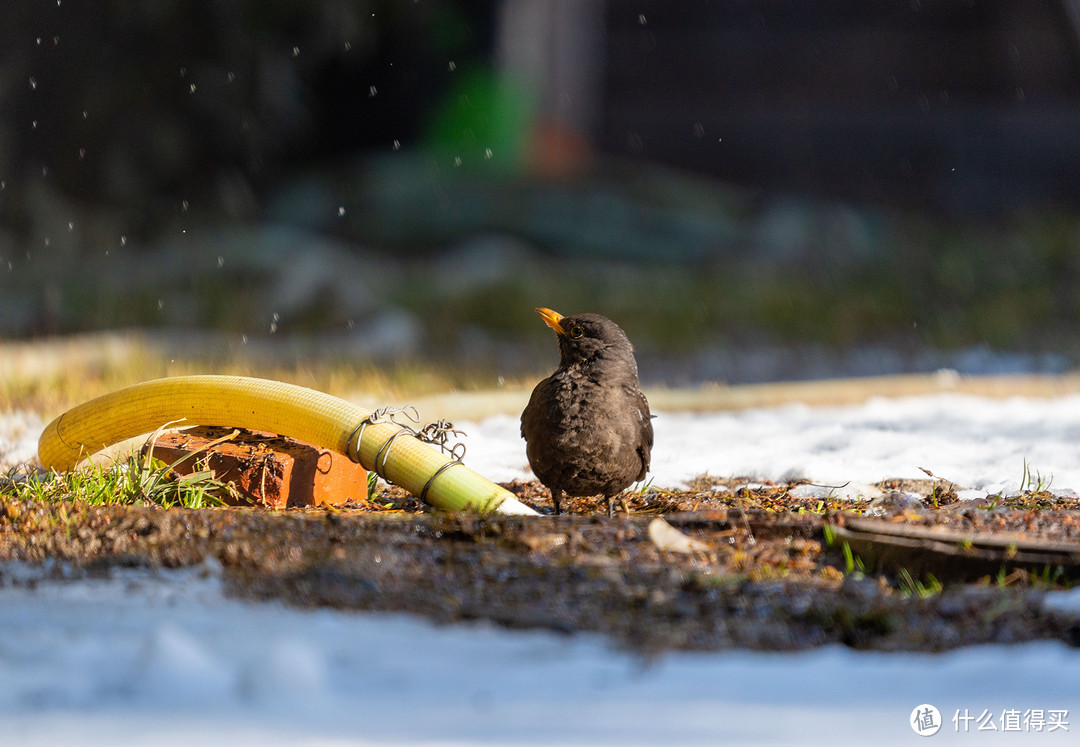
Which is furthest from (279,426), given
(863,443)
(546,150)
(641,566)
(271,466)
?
(546,150)

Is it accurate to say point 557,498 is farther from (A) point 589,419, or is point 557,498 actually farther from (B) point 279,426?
(B) point 279,426

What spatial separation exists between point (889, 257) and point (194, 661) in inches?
318

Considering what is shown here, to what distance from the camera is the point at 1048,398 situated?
182 inches

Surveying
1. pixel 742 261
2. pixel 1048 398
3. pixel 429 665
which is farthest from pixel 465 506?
pixel 742 261

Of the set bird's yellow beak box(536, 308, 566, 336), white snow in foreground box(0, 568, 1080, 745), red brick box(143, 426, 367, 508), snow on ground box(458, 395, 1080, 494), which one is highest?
bird's yellow beak box(536, 308, 566, 336)

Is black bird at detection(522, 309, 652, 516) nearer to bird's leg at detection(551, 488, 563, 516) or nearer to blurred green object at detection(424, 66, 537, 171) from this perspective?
bird's leg at detection(551, 488, 563, 516)

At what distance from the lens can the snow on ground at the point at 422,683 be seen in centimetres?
149

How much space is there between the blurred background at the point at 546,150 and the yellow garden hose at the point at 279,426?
5012 mm

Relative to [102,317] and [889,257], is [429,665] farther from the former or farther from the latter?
[889,257]

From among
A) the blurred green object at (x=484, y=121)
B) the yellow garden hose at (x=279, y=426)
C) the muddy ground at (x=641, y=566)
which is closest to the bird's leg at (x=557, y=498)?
the yellow garden hose at (x=279, y=426)

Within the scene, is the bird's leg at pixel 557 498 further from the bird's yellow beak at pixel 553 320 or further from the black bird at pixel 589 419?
the bird's yellow beak at pixel 553 320

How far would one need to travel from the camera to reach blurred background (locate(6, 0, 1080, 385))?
28.4 ft

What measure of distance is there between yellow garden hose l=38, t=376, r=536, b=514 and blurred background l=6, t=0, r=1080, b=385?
16.4ft

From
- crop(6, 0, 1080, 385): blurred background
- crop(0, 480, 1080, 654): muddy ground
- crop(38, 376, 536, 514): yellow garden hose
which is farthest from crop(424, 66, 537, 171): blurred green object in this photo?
crop(0, 480, 1080, 654): muddy ground
